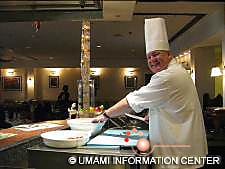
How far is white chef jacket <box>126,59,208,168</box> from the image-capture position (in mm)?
1373

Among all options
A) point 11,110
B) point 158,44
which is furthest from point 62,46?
point 158,44

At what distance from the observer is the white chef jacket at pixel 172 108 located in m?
1.37

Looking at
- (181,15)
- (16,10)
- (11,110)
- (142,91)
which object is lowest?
(11,110)

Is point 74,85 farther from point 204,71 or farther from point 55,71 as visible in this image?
point 204,71

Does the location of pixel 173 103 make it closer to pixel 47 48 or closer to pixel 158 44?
pixel 158 44

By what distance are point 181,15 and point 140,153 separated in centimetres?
336

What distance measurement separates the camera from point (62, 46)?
23.7 ft

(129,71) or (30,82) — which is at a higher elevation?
(129,71)

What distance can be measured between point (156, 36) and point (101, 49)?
6.33 meters

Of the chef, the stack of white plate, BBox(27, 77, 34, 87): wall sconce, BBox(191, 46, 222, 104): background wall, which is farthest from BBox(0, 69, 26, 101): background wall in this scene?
the chef

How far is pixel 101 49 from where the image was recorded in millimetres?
7793

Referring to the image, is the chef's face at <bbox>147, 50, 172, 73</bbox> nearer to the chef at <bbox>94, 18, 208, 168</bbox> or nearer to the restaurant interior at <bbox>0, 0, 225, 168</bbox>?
the chef at <bbox>94, 18, 208, 168</bbox>

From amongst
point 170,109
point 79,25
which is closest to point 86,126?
point 170,109

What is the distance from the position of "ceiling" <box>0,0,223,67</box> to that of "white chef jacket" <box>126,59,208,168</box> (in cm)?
75
